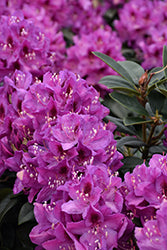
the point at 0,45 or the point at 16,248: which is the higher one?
the point at 0,45

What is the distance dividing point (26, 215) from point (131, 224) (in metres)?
0.33

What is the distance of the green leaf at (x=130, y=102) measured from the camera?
1211mm

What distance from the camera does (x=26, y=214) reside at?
1.05 meters

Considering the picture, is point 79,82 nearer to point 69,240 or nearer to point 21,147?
point 21,147

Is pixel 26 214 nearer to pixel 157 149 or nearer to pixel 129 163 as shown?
pixel 129 163

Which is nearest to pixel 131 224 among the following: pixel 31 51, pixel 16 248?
pixel 16 248

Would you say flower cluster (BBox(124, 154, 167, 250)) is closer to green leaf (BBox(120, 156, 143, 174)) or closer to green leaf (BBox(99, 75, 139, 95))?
green leaf (BBox(120, 156, 143, 174))

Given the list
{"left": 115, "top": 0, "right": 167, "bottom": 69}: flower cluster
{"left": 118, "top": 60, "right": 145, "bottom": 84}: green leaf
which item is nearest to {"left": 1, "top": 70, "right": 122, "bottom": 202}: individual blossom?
{"left": 118, "top": 60, "right": 145, "bottom": 84}: green leaf

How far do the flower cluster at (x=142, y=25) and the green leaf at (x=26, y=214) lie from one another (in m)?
1.25

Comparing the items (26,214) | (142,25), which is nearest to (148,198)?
(26,214)

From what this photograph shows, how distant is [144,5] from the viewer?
8.27 feet

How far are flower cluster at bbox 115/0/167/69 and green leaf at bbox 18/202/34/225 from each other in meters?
1.25

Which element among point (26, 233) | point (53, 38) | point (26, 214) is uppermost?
point (53, 38)

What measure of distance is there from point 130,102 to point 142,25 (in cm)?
125
